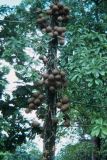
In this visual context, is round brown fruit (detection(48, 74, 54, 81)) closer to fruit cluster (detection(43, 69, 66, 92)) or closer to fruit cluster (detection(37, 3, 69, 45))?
fruit cluster (detection(43, 69, 66, 92))

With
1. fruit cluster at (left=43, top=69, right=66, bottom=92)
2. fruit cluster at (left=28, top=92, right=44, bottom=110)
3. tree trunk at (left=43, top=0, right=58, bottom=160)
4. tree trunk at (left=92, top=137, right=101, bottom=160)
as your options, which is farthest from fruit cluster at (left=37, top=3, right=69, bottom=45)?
tree trunk at (left=92, top=137, right=101, bottom=160)

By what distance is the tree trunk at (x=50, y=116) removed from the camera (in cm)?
492

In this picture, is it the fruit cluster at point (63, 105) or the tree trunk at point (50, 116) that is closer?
the tree trunk at point (50, 116)

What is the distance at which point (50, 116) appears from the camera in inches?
199

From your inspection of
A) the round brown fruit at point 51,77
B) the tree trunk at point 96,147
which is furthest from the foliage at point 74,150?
the round brown fruit at point 51,77

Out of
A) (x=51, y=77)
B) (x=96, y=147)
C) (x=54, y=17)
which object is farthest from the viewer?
(x=96, y=147)

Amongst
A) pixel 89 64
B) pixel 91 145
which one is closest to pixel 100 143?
pixel 91 145

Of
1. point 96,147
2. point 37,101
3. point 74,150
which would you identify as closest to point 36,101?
point 37,101

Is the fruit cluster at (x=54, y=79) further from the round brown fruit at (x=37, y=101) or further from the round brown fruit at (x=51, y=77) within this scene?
the round brown fruit at (x=37, y=101)

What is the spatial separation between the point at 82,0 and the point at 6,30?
282 cm

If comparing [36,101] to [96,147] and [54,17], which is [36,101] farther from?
[96,147]

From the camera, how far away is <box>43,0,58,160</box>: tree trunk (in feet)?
16.1

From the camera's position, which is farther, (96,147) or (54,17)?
(96,147)

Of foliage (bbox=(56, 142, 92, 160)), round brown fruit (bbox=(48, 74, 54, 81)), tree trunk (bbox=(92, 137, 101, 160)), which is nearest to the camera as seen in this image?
round brown fruit (bbox=(48, 74, 54, 81))
